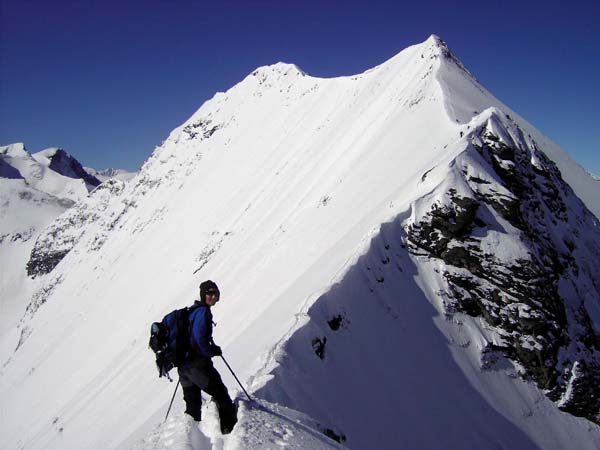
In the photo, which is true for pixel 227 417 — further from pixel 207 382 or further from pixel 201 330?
pixel 201 330

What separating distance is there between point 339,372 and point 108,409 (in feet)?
52.5

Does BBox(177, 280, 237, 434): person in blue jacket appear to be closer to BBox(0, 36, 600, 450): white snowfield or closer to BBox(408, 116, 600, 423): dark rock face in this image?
BBox(0, 36, 600, 450): white snowfield

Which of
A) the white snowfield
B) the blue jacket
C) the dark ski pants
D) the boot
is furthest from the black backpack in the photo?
the white snowfield

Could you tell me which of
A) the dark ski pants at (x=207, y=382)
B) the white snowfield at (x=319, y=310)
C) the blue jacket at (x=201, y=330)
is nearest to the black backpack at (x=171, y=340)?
the blue jacket at (x=201, y=330)

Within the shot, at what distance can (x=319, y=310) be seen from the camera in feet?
38.4

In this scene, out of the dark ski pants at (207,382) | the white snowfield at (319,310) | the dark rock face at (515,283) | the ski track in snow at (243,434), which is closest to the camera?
the ski track in snow at (243,434)

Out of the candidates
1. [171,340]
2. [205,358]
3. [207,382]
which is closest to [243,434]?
[207,382]

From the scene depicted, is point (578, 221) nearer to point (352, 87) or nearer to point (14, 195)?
point (352, 87)

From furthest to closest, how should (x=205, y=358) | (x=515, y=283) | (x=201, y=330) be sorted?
1. (x=515, y=283)
2. (x=205, y=358)
3. (x=201, y=330)

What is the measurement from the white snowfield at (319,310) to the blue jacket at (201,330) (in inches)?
47.3

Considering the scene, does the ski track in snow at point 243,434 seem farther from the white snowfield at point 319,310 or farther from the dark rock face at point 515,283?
the dark rock face at point 515,283

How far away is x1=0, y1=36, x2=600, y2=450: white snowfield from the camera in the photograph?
10.1 meters

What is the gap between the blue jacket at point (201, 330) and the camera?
5.75m

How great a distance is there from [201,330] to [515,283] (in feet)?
41.3
